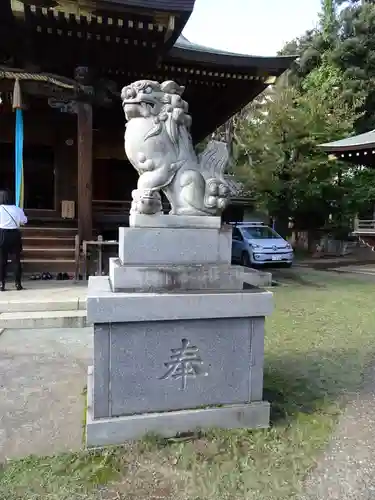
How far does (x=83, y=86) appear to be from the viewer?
699 centimetres

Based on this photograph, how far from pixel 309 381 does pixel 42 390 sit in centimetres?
221

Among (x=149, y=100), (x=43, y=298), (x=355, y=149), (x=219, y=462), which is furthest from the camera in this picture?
(x=355, y=149)

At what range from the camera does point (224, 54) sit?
747 cm

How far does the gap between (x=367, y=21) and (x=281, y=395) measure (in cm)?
2168

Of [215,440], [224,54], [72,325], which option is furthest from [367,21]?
[215,440]

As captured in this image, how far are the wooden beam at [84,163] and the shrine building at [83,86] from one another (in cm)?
2

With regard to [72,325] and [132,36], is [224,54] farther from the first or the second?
[72,325]

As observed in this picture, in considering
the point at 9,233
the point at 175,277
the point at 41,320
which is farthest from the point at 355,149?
the point at 175,277

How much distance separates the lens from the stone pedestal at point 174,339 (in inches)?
93.1

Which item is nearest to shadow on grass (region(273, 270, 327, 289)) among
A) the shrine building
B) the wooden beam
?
the shrine building

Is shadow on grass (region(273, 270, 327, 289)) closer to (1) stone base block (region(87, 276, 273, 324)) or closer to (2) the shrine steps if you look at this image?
(2) the shrine steps

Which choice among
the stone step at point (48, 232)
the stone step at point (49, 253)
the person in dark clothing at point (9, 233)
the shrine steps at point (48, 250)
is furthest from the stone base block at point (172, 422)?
the stone step at point (48, 232)

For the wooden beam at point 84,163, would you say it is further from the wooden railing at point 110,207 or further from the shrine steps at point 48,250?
the wooden railing at point 110,207

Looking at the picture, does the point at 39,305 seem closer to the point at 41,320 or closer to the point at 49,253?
the point at 41,320
